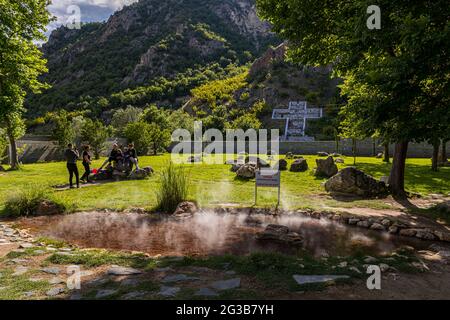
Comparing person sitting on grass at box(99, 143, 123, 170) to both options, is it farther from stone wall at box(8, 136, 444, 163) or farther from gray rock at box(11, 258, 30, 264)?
stone wall at box(8, 136, 444, 163)

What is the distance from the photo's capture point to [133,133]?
122 feet

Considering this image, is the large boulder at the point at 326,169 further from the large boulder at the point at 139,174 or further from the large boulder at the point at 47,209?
the large boulder at the point at 47,209

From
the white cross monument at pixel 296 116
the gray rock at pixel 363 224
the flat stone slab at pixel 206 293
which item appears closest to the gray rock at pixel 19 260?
Answer: the flat stone slab at pixel 206 293

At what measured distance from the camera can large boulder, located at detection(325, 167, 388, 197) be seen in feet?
44.5

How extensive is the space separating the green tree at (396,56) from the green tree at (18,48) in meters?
14.8

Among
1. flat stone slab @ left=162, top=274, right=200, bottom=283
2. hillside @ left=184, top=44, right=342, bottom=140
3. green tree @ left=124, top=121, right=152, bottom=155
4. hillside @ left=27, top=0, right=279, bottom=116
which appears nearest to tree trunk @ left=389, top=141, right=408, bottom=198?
flat stone slab @ left=162, top=274, right=200, bottom=283

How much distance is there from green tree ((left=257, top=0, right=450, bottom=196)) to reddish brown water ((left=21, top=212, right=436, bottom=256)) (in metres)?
3.16

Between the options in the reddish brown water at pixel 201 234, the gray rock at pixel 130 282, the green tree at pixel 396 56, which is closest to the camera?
the gray rock at pixel 130 282

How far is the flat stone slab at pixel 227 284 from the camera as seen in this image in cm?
465

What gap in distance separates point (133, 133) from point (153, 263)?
109 ft

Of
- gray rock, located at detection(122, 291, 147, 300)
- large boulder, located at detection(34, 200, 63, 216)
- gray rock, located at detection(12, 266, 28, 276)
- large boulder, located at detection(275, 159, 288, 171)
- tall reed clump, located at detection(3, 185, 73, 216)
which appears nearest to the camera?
gray rock, located at detection(122, 291, 147, 300)
